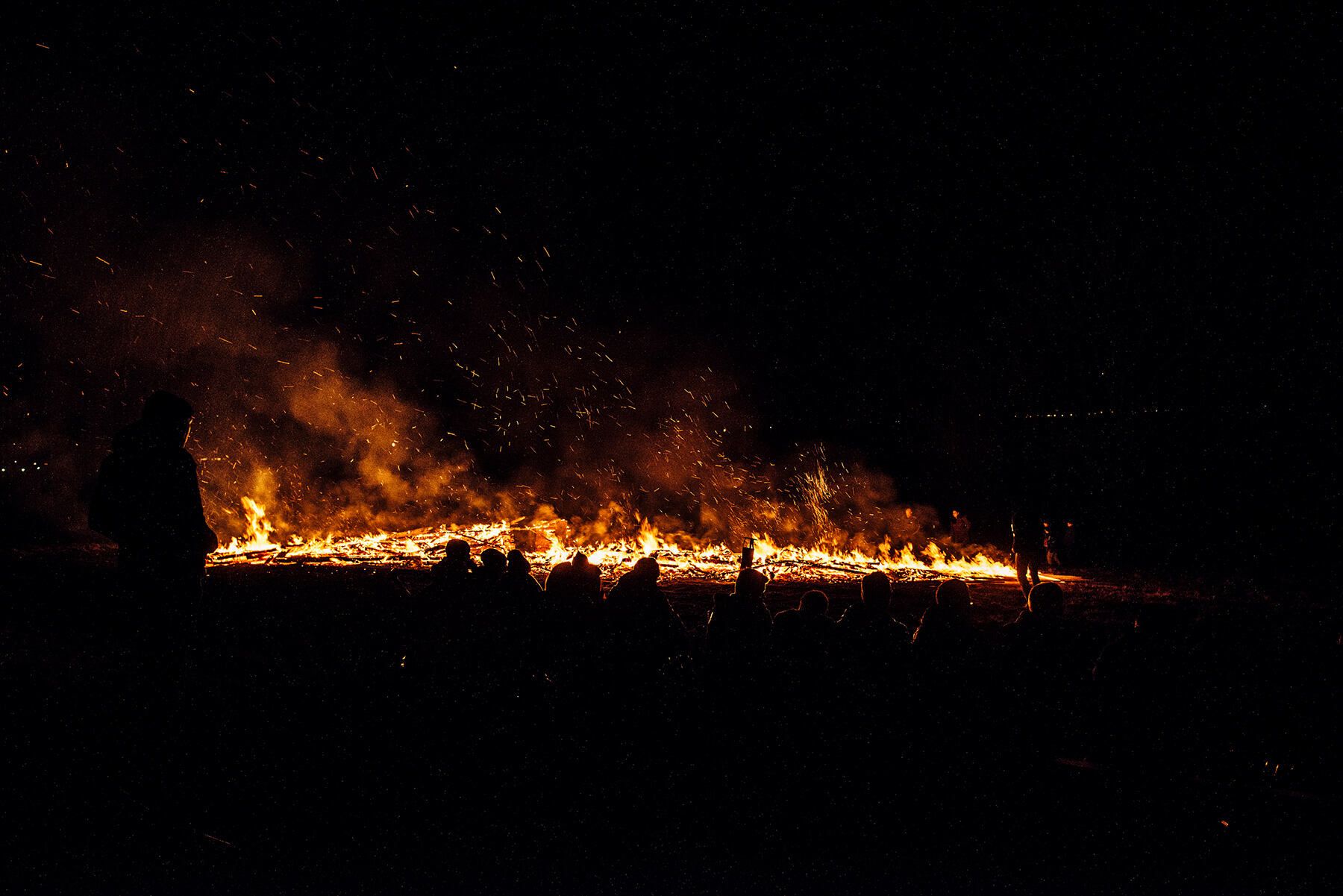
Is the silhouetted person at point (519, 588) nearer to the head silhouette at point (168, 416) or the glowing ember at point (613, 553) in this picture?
the head silhouette at point (168, 416)

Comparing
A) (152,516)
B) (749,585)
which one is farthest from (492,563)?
(152,516)

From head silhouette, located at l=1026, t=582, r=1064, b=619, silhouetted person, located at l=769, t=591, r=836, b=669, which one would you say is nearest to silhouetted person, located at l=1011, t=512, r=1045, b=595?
head silhouette, located at l=1026, t=582, r=1064, b=619

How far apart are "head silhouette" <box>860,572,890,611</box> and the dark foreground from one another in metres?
0.49

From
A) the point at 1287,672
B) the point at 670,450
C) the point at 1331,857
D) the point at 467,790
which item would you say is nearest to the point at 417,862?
the point at 467,790

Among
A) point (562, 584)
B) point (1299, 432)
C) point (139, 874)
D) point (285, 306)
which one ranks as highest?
point (285, 306)

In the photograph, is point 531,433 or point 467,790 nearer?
point 467,790

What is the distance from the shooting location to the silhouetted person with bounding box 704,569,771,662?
347 cm

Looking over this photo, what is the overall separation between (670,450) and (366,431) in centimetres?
662

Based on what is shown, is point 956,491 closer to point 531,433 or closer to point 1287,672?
point 531,433

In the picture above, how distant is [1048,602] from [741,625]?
1419mm

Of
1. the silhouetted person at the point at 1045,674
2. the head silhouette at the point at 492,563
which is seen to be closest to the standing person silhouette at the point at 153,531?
the head silhouette at the point at 492,563

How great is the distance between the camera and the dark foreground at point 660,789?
2.59 meters

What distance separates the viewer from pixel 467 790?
3109 mm

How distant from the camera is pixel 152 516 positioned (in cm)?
386
